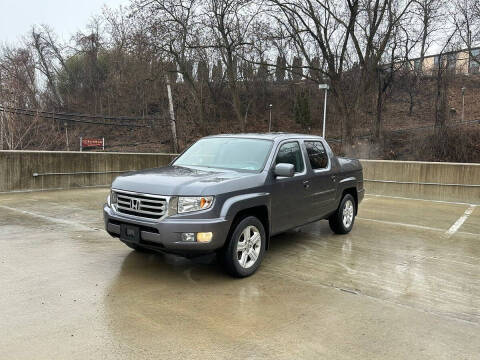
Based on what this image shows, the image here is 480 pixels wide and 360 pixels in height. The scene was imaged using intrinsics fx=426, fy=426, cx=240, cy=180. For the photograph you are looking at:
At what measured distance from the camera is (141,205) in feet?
16.0

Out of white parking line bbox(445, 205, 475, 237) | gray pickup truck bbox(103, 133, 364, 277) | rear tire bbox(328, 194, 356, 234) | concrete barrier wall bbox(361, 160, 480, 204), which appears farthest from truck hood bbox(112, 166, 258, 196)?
concrete barrier wall bbox(361, 160, 480, 204)

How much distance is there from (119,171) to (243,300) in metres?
11.1

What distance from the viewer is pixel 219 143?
636cm

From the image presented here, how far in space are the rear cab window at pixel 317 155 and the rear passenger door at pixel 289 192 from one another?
0.89 ft

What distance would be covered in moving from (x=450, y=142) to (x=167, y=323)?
2758 cm

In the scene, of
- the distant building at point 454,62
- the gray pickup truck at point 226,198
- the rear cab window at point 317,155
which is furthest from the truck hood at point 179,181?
the distant building at point 454,62

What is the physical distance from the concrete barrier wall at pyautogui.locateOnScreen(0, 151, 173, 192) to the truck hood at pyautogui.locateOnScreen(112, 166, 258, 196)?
7827 mm

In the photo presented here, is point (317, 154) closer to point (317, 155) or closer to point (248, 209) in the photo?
point (317, 155)

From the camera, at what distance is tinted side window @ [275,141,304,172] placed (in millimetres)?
5988

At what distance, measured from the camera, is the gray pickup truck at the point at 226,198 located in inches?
183

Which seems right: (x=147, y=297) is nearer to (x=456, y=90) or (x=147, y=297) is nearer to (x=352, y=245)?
(x=352, y=245)

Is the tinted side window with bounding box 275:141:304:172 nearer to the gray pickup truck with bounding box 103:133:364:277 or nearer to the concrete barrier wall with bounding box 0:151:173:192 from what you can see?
the gray pickup truck with bounding box 103:133:364:277

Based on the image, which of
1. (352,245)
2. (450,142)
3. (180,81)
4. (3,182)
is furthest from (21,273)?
(180,81)

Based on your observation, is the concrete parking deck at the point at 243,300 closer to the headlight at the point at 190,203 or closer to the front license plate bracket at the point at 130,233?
the front license plate bracket at the point at 130,233
